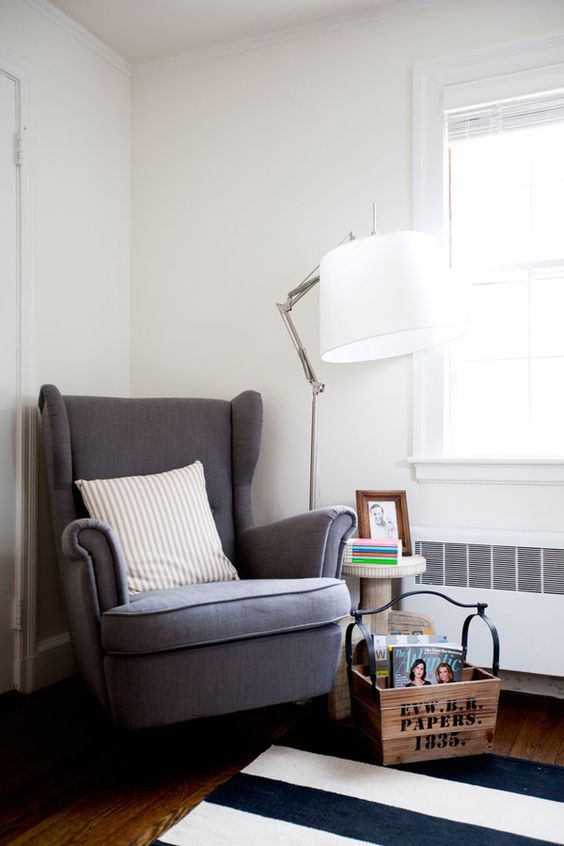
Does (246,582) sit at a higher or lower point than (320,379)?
lower

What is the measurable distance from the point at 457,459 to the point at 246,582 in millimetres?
925

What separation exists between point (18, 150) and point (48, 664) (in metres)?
1.83

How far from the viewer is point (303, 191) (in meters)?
2.90

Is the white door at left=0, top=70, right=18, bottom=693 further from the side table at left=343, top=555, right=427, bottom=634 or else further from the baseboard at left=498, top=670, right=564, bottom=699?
the baseboard at left=498, top=670, right=564, bottom=699

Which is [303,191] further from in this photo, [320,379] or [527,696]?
[527,696]

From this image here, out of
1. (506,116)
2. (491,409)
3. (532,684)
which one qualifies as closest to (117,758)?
(532,684)

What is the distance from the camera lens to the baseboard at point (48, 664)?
101 inches

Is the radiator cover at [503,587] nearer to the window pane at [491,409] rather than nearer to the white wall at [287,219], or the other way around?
the white wall at [287,219]

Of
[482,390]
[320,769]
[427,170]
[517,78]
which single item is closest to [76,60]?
[427,170]

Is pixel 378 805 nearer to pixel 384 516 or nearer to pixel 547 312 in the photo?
pixel 384 516

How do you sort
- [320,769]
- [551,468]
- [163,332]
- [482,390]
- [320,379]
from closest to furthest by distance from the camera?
[320,769], [551,468], [482,390], [320,379], [163,332]

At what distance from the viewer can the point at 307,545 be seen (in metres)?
2.26

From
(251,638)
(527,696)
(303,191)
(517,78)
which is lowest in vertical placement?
(527,696)

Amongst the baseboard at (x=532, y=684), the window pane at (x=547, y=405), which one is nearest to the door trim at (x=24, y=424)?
the baseboard at (x=532, y=684)
